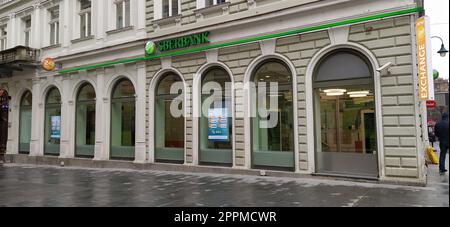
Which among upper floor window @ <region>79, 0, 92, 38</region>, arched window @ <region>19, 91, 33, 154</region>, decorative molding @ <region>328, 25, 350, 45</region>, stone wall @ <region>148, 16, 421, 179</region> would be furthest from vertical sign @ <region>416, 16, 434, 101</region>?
arched window @ <region>19, 91, 33, 154</region>

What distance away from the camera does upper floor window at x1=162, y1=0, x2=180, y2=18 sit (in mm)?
13867

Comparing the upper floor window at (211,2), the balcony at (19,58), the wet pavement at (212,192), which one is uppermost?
the upper floor window at (211,2)

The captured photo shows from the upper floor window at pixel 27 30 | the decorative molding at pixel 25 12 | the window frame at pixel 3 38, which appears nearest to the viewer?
the decorative molding at pixel 25 12

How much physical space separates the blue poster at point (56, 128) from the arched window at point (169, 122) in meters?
6.26

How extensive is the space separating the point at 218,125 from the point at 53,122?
967 cm

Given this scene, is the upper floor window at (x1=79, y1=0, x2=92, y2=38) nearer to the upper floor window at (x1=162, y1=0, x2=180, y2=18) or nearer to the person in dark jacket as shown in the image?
the upper floor window at (x1=162, y1=0, x2=180, y2=18)

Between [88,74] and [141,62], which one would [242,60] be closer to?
[141,62]

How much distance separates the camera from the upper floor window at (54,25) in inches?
719

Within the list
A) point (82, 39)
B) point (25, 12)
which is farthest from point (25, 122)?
point (82, 39)

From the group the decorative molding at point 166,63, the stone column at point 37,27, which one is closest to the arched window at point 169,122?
the decorative molding at point 166,63

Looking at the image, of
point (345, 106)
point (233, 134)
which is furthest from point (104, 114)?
point (345, 106)

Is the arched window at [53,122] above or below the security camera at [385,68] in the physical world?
below

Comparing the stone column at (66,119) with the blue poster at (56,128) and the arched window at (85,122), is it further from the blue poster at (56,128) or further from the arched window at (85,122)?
the blue poster at (56,128)

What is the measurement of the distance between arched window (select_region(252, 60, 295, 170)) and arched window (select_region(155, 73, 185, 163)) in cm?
302
